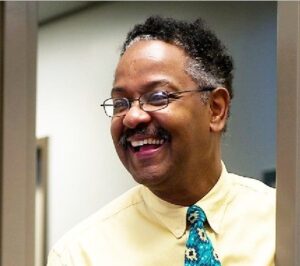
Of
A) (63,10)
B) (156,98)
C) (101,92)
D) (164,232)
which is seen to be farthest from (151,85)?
(63,10)

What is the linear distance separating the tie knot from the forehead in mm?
209

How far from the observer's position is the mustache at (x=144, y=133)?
854 millimetres

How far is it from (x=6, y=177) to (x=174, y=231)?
383mm

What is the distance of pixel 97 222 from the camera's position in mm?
963

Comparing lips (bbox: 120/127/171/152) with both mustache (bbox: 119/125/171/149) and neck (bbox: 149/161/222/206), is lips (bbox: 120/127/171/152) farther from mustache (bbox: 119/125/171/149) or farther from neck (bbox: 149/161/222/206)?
neck (bbox: 149/161/222/206)

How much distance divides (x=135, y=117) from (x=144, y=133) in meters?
0.03

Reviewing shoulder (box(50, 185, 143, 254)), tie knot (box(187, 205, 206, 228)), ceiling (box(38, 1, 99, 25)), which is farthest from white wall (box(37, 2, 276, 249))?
tie knot (box(187, 205, 206, 228))

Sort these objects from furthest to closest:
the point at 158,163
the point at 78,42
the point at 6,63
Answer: the point at 78,42
the point at 158,163
the point at 6,63

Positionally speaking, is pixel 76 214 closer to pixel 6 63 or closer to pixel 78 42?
pixel 78 42

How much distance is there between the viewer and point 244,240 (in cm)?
90

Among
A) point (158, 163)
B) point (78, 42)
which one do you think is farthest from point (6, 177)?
point (78, 42)

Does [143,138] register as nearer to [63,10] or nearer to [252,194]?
[252,194]

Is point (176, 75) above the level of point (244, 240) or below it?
above

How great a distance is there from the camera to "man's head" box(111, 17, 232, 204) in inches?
33.9
